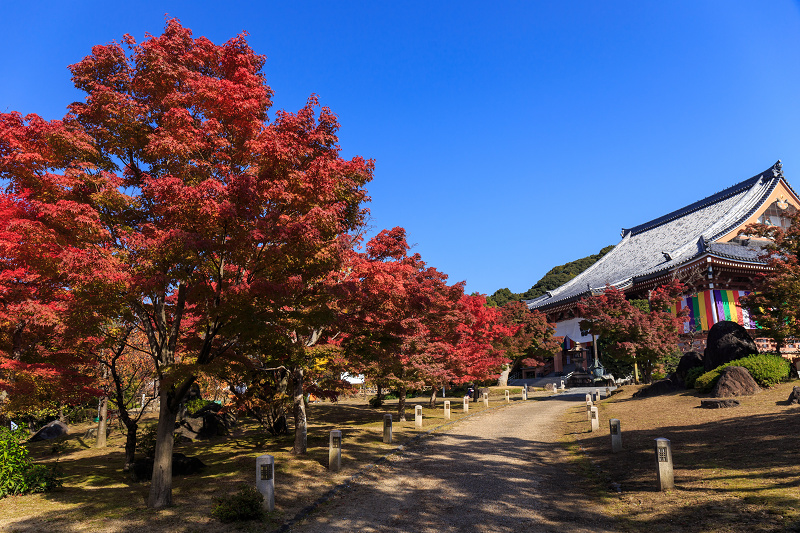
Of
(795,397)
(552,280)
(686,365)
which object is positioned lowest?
(795,397)

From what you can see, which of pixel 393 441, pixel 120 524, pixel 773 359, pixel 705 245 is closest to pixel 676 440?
pixel 393 441

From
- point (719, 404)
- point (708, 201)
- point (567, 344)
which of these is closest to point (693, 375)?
point (719, 404)

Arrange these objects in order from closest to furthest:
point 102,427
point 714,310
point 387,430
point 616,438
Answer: point 616,438
point 387,430
point 102,427
point 714,310

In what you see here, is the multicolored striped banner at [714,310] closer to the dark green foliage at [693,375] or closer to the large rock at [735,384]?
the dark green foliage at [693,375]

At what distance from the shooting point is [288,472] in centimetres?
1170

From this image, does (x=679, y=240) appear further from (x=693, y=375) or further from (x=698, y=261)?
(x=693, y=375)

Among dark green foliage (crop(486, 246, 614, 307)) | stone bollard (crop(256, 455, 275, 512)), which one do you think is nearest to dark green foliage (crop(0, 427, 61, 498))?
stone bollard (crop(256, 455, 275, 512))

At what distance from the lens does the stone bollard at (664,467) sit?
8842mm

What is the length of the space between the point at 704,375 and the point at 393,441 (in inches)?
523

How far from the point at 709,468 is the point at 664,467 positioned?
1463 millimetres

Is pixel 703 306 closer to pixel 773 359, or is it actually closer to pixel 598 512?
pixel 773 359

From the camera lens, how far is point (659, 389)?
23.2 metres

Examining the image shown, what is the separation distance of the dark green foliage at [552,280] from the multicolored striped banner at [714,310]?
43.9 meters

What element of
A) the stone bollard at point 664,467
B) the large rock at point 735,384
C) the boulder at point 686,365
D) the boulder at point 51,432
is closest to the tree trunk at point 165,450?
the stone bollard at point 664,467
